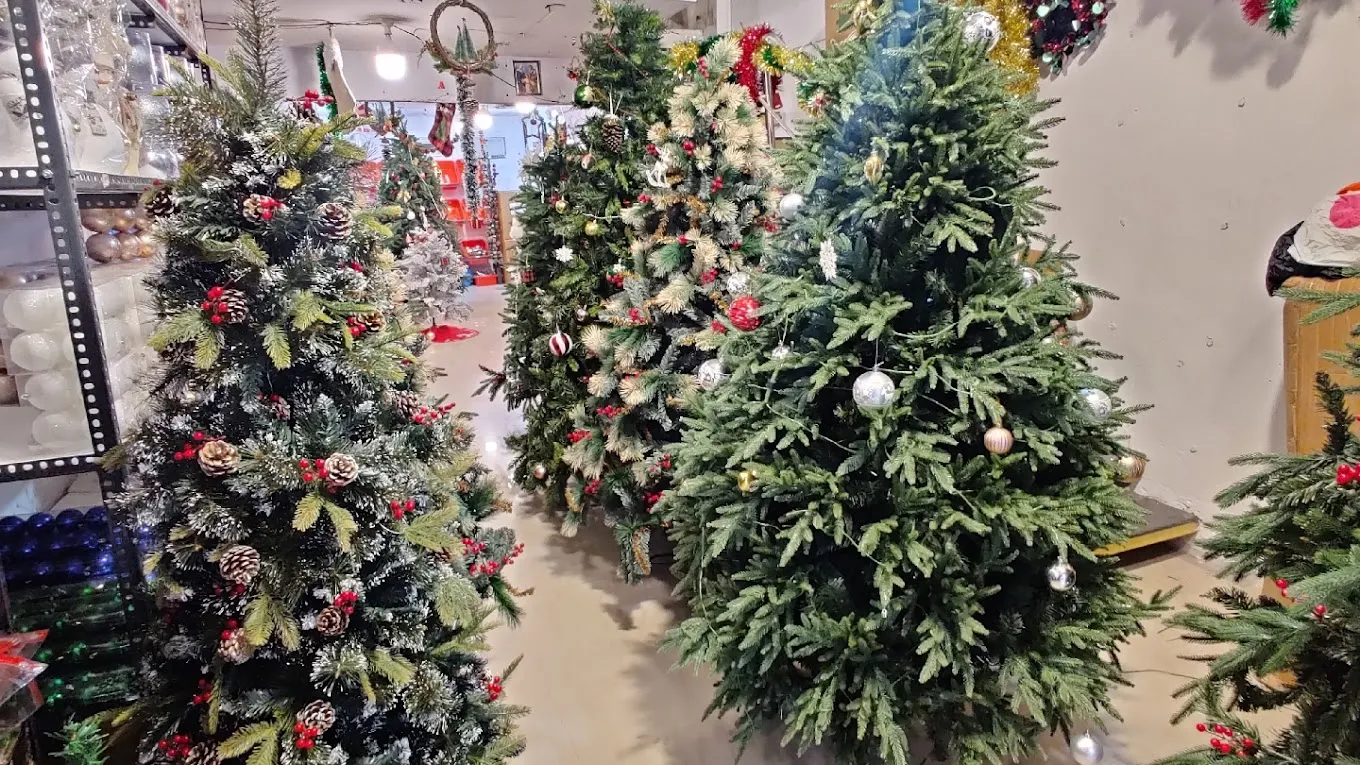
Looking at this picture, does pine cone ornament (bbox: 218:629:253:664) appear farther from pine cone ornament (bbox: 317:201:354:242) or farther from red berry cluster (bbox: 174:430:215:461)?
pine cone ornament (bbox: 317:201:354:242)

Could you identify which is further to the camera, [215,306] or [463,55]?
[463,55]

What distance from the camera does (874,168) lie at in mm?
1553

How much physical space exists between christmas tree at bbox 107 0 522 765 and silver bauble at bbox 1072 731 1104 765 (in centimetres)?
159

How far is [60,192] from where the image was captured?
1.43m

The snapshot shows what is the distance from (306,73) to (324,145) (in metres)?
8.66

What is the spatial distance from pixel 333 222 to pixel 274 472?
0.49 m

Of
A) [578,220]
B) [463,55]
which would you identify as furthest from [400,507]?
[463,55]

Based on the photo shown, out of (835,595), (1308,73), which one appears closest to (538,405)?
(835,595)

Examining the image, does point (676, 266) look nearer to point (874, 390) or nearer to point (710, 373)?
point (710, 373)

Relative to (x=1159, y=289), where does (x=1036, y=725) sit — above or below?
below

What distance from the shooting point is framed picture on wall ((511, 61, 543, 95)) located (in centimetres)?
962

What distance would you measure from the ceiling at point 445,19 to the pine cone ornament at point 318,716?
6.12 meters

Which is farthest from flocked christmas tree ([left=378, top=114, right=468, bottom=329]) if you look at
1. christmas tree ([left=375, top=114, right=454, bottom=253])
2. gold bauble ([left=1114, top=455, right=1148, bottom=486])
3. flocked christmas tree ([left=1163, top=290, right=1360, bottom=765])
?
flocked christmas tree ([left=1163, top=290, right=1360, bottom=765])

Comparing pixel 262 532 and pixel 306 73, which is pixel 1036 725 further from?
pixel 306 73
